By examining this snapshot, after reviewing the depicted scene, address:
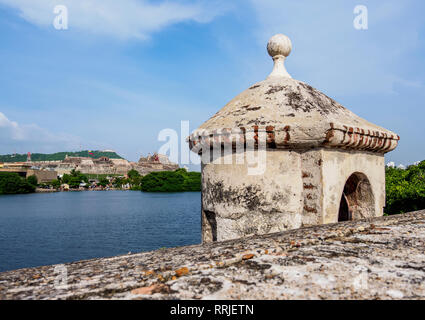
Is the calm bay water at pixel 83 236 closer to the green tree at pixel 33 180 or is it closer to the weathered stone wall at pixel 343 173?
the weathered stone wall at pixel 343 173

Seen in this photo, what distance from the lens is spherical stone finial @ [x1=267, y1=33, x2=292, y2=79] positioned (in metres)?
3.58

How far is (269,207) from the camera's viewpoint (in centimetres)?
301

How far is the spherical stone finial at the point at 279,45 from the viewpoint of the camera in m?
3.58

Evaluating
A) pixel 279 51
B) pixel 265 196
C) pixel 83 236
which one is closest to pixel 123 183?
pixel 83 236

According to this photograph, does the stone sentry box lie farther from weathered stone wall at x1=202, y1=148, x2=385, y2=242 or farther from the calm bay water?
the calm bay water

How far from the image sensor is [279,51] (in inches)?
142

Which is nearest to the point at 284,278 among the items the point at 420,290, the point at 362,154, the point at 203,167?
the point at 420,290

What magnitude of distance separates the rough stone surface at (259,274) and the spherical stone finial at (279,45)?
2307 mm

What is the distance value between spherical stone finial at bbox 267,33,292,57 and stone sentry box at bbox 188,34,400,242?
37 cm

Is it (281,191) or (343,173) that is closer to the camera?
(281,191)

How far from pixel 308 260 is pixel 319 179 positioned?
1536mm

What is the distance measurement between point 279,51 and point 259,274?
279 cm

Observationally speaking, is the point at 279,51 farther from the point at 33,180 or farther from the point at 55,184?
the point at 55,184
